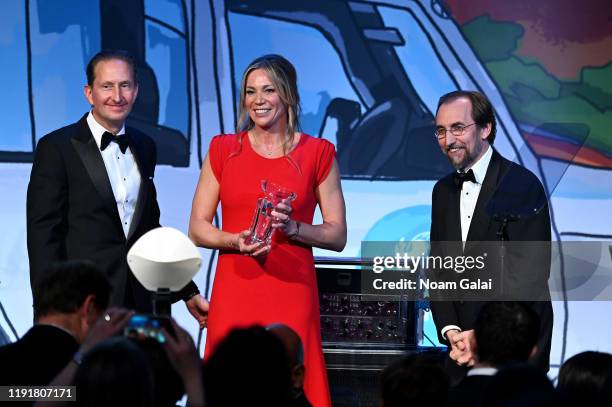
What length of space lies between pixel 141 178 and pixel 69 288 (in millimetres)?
1416

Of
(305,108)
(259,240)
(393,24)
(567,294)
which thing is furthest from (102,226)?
(567,294)

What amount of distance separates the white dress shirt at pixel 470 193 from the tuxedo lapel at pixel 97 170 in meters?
1.35

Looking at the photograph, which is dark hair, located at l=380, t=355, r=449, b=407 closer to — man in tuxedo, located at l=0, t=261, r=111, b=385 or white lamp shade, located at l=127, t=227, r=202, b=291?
white lamp shade, located at l=127, t=227, r=202, b=291

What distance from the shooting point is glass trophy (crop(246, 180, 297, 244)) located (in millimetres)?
4004

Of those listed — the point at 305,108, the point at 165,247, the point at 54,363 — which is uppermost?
the point at 305,108

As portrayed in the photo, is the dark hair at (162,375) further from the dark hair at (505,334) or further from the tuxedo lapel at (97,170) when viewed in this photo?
the tuxedo lapel at (97,170)

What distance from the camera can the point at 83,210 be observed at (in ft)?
14.2

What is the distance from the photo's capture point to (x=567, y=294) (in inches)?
253

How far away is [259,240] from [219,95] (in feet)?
8.04

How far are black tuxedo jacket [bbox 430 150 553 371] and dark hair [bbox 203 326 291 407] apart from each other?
1706 mm

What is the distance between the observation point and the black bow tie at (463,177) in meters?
4.30

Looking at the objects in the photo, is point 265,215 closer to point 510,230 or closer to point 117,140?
point 117,140

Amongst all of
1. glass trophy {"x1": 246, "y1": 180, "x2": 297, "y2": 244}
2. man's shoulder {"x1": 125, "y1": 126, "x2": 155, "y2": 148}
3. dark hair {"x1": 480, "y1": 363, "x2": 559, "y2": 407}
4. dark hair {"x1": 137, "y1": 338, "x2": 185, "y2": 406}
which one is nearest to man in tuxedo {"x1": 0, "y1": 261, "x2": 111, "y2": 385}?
dark hair {"x1": 137, "y1": 338, "x2": 185, "y2": 406}

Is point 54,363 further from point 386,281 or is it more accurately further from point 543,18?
point 543,18
